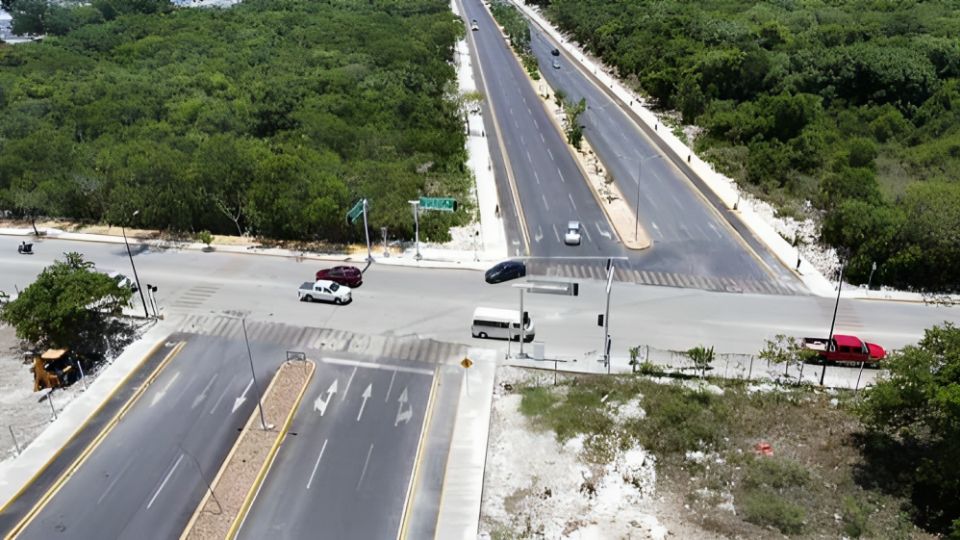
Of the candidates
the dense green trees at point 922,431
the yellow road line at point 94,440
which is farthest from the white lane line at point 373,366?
the dense green trees at point 922,431

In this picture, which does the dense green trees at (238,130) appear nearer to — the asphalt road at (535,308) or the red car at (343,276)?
the red car at (343,276)

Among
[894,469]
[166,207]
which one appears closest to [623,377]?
[894,469]

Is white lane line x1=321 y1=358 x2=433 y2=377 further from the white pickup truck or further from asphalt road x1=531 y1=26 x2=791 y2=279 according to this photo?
asphalt road x1=531 y1=26 x2=791 y2=279

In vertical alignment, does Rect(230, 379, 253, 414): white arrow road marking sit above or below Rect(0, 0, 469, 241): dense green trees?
below

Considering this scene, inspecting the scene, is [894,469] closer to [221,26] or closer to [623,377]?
[623,377]

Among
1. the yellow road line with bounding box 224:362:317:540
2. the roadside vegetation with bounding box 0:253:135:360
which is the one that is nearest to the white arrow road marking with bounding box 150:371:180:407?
the roadside vegetation with bounding box 0:253:135:360

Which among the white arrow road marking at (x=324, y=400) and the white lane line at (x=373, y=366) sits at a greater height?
the white lane line at (x=373, y=366)

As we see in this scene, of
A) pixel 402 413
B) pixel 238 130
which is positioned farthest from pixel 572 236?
pixel 238 130
